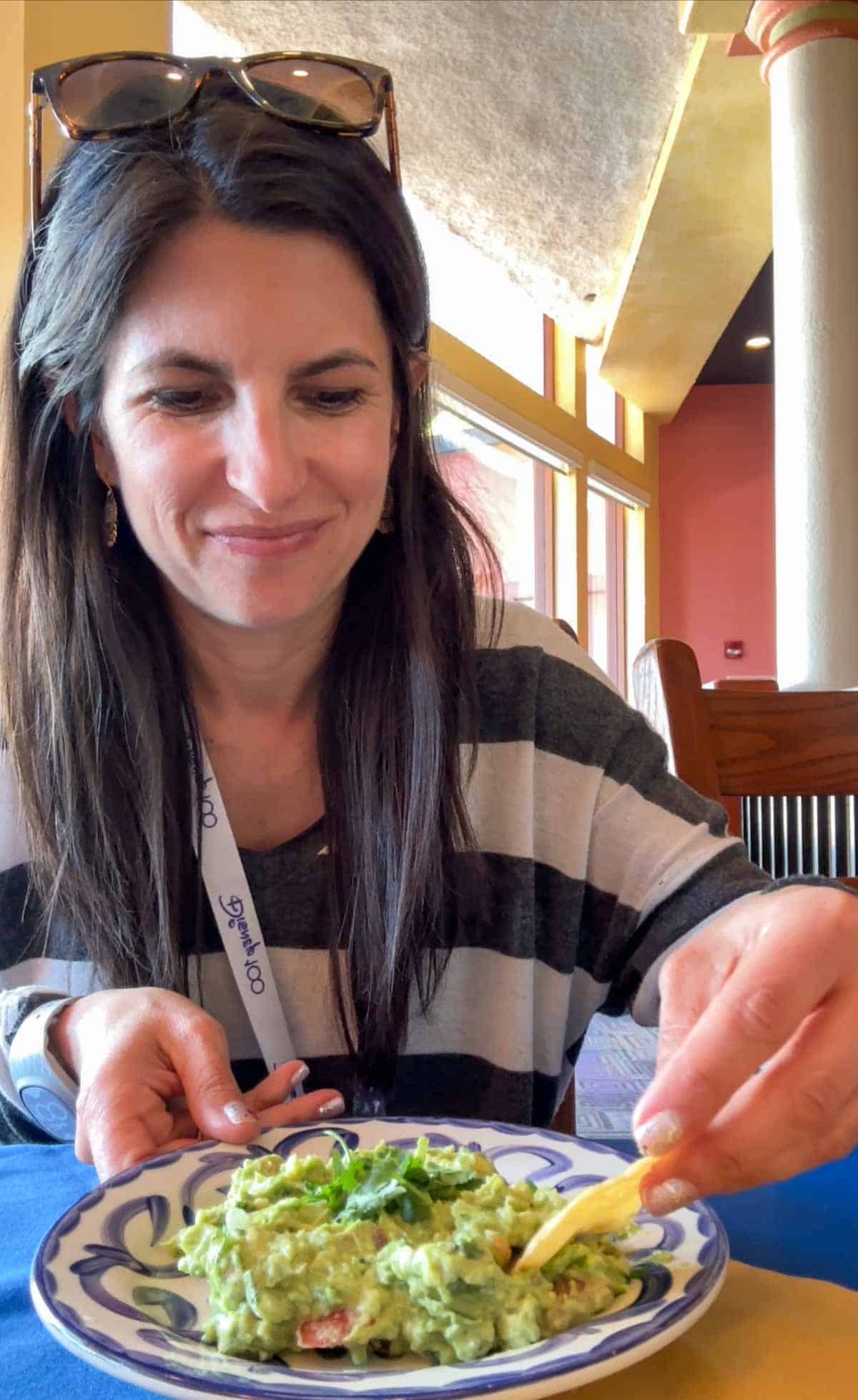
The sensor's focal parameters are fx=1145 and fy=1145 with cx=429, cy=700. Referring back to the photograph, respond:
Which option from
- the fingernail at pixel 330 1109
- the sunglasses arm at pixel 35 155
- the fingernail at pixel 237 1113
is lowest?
the fingernail at pixel 330 1109

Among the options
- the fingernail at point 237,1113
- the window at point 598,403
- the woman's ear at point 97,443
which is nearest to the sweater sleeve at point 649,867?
the fingernail at point 237,1113

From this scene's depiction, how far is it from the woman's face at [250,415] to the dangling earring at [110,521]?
8cm

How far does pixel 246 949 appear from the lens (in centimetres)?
100

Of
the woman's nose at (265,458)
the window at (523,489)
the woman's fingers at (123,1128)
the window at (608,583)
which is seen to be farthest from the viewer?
the window at (608,583)

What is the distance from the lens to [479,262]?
22.5ft

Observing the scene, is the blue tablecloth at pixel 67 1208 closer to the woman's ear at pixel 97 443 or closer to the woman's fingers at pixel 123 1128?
the woman's fingers at pixel 123 1128

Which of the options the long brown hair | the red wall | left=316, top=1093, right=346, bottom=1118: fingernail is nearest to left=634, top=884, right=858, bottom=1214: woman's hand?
left=316, top=1093, right=346, bottom=1118: fingernail

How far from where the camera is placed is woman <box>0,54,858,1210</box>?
3.14 ft

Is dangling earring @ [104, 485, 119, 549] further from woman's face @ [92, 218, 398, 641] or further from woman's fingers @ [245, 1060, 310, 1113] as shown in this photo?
woman's fingers @ [245, 1060, 310, 1113]

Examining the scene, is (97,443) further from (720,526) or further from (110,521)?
(720,526)

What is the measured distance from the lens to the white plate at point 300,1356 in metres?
0.42

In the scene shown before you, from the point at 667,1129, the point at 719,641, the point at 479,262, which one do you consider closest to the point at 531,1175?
the point at 667,1129

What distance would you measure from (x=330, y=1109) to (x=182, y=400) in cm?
57

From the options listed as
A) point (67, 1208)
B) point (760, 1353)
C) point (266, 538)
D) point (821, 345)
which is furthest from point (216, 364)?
point (821, 345)
